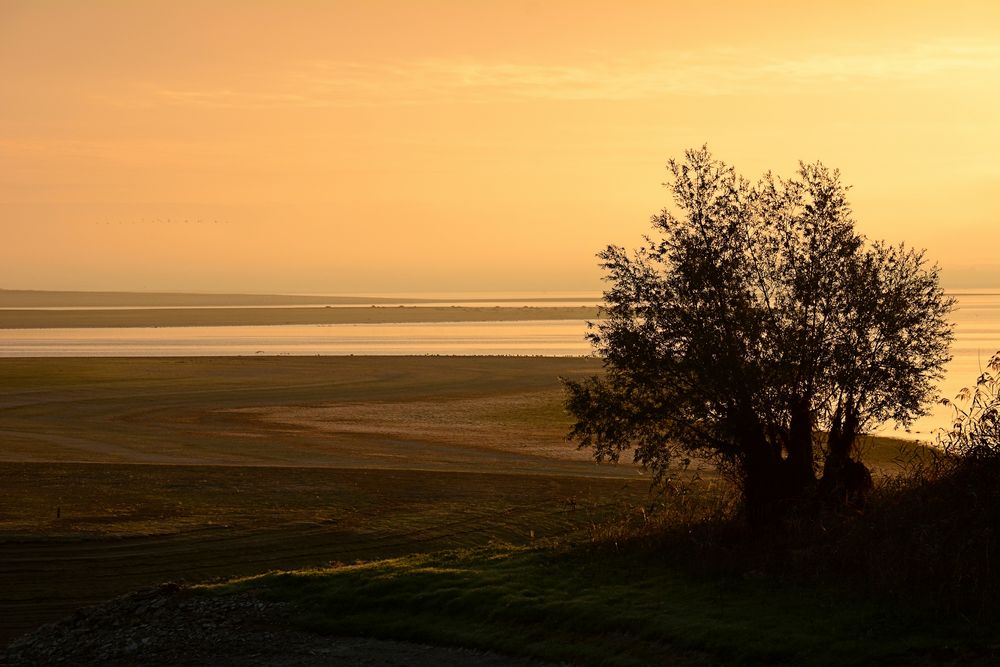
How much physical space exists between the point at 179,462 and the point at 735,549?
29840 mm

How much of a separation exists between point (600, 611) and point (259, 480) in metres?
24.1

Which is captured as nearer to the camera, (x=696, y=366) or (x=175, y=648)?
(x=175, y=648)

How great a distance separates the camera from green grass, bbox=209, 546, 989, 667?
1891 centimetres

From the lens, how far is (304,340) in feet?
472

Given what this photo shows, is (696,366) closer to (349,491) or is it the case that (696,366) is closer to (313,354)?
(349,491)

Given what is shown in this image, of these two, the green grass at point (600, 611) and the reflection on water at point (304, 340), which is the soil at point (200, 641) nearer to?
the green grass at point (600, 611)

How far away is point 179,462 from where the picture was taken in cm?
4859

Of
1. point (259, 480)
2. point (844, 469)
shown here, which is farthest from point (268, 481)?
point (844, 469)

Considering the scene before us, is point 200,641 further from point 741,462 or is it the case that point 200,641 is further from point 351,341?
point 351,341

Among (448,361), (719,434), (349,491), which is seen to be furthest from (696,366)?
(448,361)

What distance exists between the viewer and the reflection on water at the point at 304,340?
4715 inches

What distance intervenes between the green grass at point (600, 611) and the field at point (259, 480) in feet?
20.2

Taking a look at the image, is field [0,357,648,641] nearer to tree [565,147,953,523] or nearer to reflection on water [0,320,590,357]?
tree [565,147,953,523]

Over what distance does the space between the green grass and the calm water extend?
57002 millimetres
